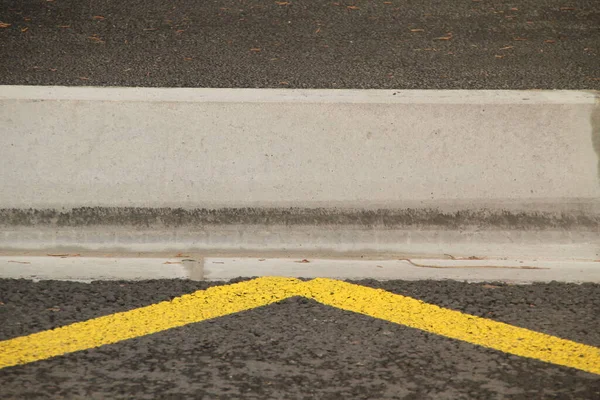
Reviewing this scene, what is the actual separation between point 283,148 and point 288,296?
1.13 m

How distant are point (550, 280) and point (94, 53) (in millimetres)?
3268

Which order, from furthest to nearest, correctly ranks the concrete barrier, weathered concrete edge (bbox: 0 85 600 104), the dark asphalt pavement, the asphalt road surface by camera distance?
the asphalt road surface → weathered concrete edge (bbox: 0 85 600 104) → the concrete barrier → the dark asphalt pavement

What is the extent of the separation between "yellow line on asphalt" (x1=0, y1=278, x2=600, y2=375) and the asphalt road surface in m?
1.97

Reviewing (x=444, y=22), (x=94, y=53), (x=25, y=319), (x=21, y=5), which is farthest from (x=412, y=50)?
(x=25, y=319)

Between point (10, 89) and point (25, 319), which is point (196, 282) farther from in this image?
point (10, 89)

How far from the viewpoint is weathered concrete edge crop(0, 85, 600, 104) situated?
503 cm

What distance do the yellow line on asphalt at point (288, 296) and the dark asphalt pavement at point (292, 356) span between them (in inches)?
2.6

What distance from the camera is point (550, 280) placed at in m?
4.48

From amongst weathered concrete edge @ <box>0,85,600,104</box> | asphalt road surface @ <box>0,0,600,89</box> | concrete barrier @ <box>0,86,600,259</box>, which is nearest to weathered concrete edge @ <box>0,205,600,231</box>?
concrete barrier @ <box>0,86,600,259</box>

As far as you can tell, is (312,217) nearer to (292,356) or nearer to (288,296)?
(288,296)

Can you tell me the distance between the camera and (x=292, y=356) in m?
3.49

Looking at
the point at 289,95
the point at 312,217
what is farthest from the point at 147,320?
the point at 289,95

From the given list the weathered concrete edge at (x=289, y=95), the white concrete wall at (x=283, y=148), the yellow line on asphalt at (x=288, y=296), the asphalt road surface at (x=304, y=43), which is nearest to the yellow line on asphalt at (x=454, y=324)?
the yellow line on asphalt at (x=288, y=296)

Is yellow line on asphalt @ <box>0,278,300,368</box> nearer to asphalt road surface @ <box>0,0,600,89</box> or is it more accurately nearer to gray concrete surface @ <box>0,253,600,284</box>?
gray concrete surface @ <box>0,253,600,284</box>
